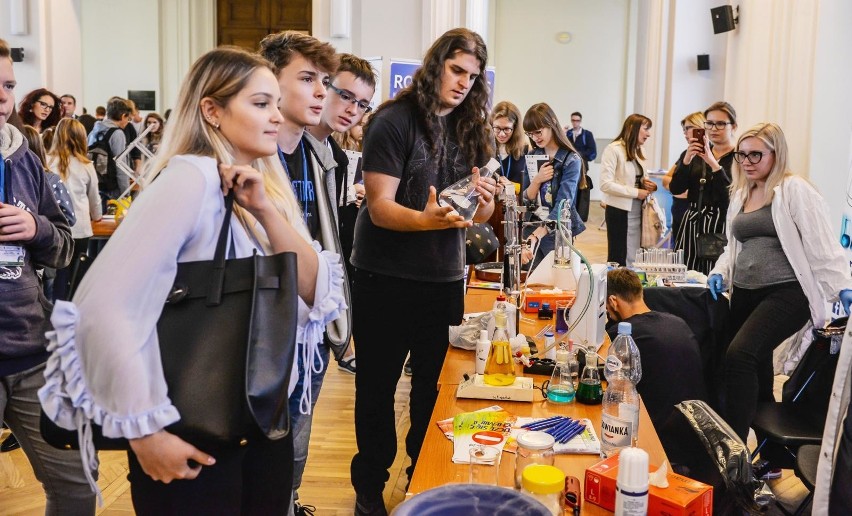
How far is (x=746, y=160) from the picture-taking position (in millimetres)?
3795

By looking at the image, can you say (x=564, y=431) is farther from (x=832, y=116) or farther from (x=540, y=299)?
(x=832, y=116)

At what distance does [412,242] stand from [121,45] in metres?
13.4

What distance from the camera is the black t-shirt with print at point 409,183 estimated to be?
2.72 meters

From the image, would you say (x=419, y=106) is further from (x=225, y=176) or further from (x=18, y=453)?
(x=18, y=453)

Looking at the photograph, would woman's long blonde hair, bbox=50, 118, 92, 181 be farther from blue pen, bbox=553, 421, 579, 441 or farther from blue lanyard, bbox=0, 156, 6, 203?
blue pen, bbox=553, 421, 579, 441

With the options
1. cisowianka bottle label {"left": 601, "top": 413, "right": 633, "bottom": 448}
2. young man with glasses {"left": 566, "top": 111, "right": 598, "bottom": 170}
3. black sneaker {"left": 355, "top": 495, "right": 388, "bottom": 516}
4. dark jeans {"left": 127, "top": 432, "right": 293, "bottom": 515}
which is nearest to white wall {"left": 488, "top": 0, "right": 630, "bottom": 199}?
young man with glasses {"left": 566, "top": 111, "right": 598, "bottom": 170}

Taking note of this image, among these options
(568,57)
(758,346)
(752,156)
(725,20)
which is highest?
(568,57)

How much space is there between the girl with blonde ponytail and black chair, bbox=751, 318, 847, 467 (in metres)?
2.08

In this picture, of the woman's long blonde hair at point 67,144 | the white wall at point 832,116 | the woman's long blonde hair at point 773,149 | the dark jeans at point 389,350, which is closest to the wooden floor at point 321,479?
the dark jeans at point 389,350

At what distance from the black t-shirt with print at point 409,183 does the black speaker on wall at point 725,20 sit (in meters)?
5.04

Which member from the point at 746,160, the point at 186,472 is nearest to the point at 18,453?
the point at 186,472

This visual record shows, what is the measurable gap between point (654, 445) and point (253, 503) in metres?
0.91

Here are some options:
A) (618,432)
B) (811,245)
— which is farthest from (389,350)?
(811,245)

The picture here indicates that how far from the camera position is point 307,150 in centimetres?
238
